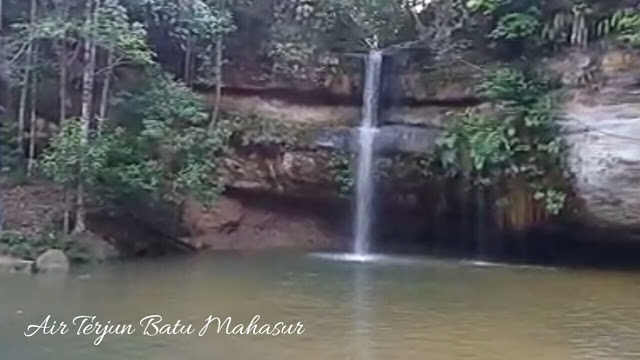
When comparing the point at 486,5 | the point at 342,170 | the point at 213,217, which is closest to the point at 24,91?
the point at 213,217

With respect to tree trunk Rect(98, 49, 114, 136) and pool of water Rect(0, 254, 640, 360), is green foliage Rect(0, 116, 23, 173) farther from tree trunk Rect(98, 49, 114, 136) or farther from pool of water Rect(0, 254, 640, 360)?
pool of water Rect(0, 254, 640, 360)

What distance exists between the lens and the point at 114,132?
1358 centimetres

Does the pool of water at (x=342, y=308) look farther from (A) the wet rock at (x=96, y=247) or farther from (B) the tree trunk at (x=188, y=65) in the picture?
(B) the tree trunk at (x=188, y=65)

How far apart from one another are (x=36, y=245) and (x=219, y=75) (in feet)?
15.3

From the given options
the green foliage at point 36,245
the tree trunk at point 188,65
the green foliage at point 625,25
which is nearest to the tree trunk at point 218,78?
the tree trunk at point 188,65

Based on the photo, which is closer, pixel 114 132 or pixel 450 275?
pixel 450 275

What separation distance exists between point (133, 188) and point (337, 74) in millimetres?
4487

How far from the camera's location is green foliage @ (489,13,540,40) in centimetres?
1380

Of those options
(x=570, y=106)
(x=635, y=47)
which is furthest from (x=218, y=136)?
(x=635, y=47)

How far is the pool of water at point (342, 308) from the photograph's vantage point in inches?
279

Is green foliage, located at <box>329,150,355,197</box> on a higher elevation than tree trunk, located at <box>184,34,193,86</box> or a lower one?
lower

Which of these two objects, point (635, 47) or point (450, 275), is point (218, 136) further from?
point (635, 47)

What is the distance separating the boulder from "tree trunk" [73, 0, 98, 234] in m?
1.13

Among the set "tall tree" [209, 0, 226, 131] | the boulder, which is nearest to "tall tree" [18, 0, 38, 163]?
"tall tree" [209, 0, 226, 131]
